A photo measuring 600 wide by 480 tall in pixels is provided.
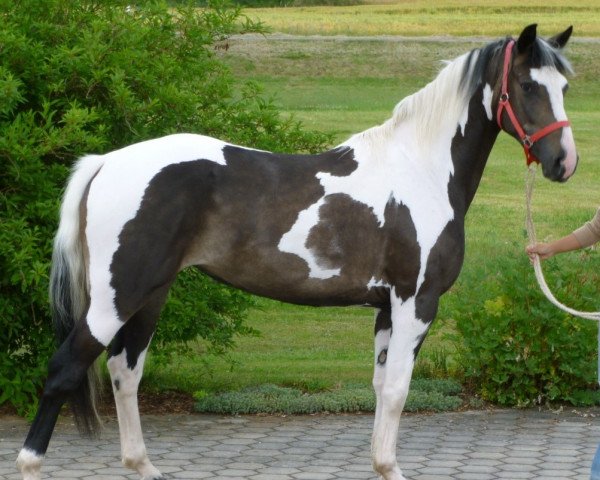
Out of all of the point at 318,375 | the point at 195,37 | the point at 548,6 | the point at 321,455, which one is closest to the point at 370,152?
the point at 321,455

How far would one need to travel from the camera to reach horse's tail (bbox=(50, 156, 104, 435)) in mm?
5234

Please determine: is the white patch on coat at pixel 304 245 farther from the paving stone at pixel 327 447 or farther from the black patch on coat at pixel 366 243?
the paving stone at pixel 327 447

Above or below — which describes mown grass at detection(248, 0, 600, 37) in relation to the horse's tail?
above

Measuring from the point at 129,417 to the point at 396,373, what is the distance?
1.32 meters

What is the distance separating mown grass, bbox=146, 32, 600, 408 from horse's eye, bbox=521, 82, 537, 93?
2.39 m

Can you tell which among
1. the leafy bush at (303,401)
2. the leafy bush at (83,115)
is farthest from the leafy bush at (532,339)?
the leafy bush at (83,115)

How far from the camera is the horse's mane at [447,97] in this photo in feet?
17.5

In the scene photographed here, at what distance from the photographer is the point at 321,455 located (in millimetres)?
6023

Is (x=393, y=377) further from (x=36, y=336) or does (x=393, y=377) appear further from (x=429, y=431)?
(x=36, y=336)

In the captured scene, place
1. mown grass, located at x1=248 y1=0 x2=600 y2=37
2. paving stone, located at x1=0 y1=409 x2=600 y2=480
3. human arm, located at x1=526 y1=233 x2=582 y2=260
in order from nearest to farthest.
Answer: human arm, located at x1=526 y1=233 x2=582 y2=260
paving stone, located at x1=0 y1=409 x2=600 y2=480
mown grass, located at x1=248 y1=0 x2=600 y2=37

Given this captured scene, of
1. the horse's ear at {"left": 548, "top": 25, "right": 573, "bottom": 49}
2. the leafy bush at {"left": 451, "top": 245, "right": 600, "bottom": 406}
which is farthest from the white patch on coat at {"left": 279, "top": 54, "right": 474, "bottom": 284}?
the leafy bush at {"left": 451, "top": 245, "right": 600, "bottom": 406}

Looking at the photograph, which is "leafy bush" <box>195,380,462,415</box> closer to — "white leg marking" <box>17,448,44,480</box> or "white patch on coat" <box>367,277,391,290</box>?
"white patch on coat" <box>367,277,391,290</box>

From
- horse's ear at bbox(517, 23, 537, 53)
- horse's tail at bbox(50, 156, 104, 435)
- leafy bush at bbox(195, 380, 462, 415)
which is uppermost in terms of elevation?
horse's ear at bbox(517, 23, 537, 53)

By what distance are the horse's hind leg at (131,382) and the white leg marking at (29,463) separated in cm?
48
